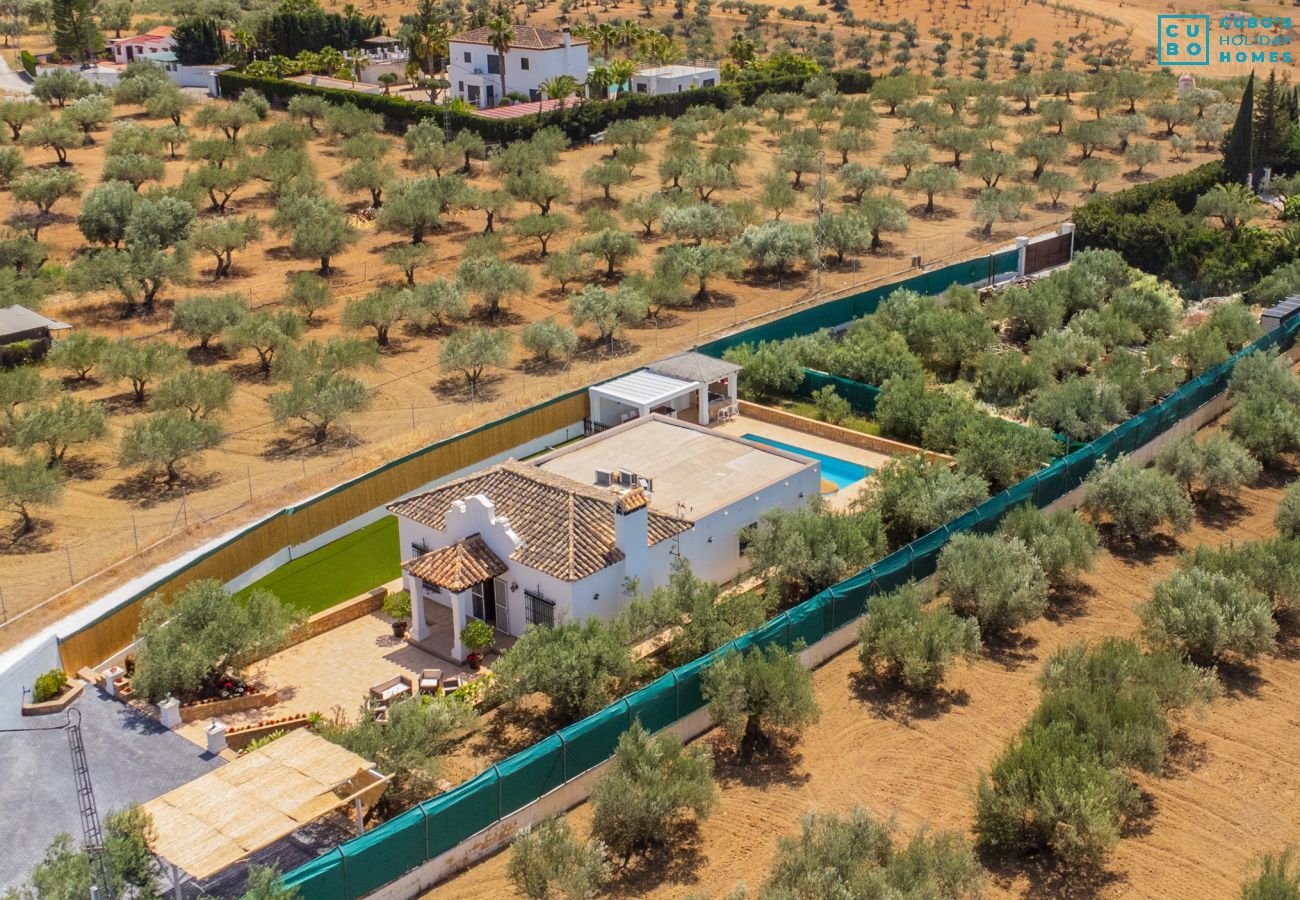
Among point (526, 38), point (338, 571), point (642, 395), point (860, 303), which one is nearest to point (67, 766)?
point (338, 571)

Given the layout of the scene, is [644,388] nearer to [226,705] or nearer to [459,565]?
[459,565]

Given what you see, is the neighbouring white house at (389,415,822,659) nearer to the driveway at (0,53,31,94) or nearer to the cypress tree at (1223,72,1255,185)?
the cypress tree at (1223,72,1255,185)

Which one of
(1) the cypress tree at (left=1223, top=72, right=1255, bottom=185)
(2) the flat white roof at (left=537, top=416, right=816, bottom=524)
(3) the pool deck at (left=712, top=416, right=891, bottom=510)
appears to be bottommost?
(3) the pool deck at (left=712, top=416, right=891, bottom=510)

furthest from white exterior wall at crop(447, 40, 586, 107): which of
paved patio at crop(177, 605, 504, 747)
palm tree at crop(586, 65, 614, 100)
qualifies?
paved patio at crop(177, 605, 504, 747)

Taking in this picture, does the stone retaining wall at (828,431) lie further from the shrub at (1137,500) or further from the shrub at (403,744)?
the shrub at (403,744)

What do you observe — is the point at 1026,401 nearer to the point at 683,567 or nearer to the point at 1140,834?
the point at 683,567

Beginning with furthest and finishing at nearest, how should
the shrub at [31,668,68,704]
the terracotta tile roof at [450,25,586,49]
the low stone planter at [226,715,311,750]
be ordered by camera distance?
1. the terracotta tile roof at [450,25,586,49]
2. the shrub at [31,668,68,704]
3. the low stone planter at [226,715,311,750]

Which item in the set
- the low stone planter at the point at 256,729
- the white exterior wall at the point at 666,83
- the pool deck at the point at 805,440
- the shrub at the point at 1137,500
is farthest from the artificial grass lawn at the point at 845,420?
the white exterior wall at the point at 666,83

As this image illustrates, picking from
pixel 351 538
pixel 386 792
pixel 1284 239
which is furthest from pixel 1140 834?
pixel 1284 239
